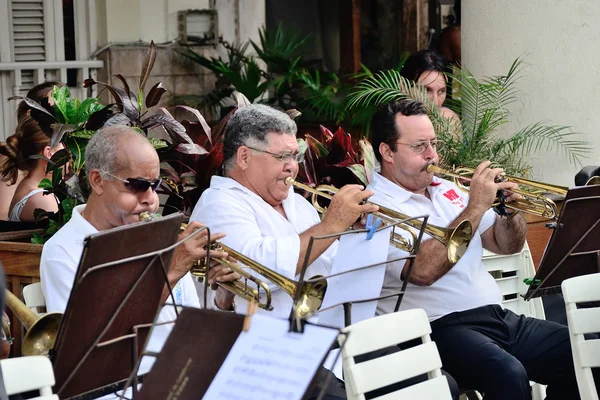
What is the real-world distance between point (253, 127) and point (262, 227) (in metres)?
0.42

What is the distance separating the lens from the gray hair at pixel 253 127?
450 cm

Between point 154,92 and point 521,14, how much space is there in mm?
2539

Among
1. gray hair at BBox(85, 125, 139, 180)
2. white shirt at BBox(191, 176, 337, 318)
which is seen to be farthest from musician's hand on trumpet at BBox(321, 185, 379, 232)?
gray hair at BBox(85, 125, 139, 180)

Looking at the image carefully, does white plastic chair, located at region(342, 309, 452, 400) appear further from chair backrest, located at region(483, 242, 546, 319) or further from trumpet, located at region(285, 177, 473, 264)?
chair backrest, located at region(483, 242, 546, 319)

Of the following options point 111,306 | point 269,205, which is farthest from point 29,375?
point 269,205

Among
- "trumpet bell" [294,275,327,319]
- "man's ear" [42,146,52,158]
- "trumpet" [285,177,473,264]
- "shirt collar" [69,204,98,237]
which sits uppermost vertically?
"man's ear" [42,146,52,158]

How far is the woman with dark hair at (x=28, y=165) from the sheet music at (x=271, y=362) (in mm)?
2764

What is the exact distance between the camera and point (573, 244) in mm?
4336

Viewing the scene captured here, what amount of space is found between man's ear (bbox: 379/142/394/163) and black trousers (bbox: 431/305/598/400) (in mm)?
774

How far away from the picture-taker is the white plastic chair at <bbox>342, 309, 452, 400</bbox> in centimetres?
341

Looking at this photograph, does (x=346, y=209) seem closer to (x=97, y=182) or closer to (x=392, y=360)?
(x=392, y=360)

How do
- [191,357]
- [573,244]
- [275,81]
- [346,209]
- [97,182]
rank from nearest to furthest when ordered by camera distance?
[191,357] → [97,182] → [346,209] → [573,244] → [275,81]

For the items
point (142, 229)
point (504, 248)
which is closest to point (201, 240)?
point (142, 229)

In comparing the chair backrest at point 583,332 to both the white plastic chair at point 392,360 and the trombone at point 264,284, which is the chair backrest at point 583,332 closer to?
the white plastic chair at point 392,360
